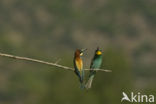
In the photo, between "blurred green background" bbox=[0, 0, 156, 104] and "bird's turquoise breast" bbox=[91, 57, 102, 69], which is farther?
"blurred green background" bbox=[0, 0, 156, 104]

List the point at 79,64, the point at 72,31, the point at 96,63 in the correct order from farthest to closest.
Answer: the point at 72,31 < the point at 96,63 < the point at 79,64

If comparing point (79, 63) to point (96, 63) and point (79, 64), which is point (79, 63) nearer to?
point (79, 64)

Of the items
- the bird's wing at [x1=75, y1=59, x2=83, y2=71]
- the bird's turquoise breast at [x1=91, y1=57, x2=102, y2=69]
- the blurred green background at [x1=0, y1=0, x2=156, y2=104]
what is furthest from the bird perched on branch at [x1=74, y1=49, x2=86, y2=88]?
the blurred green background at [x1=0, y1=0, x2=156, y2=104]

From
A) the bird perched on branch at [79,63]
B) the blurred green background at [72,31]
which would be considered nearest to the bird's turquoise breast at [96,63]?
the bird perched on branch at [79,63]

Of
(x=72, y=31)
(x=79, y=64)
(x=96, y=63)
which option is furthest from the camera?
(x=72, y=31)

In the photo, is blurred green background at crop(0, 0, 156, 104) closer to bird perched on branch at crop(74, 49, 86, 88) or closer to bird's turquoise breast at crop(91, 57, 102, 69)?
bird's turquoise breast at crop(91, 57, 102, 69)

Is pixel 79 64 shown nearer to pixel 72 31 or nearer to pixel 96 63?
pixel 96 63

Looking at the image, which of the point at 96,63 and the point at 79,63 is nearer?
the point at 79,63

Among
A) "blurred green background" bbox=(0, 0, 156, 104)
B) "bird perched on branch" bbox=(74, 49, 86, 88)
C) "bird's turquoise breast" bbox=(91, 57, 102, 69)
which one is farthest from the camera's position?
"blurred green background" bbox=(0, 0, 156, 104)

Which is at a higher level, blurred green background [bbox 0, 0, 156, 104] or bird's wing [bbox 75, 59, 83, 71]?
blurred green background [bbox 0, 0, 156, 104]

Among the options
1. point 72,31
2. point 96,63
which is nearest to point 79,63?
point 96,63

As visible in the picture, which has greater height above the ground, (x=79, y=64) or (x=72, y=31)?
(x=72, y=31)

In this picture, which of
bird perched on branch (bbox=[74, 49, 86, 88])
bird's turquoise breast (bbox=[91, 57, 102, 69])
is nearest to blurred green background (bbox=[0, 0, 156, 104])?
bird's turquoise breast (bbox=[91, 57, 102, 69])

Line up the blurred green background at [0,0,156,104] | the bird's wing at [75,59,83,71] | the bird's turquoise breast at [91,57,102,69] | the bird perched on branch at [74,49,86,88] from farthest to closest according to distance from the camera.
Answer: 1. the blurred green background at [0,0,156,104]
2. the bird's turquoise breast at [91,57,102,69]
3. the bird's wing at [75,59,83,71]
4. the bird perched on branch at [74,49,86,88]
